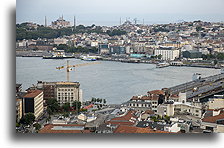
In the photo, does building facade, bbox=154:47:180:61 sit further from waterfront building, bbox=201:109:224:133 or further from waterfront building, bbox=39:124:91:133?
waterfront building, bbox=39:124:91:133

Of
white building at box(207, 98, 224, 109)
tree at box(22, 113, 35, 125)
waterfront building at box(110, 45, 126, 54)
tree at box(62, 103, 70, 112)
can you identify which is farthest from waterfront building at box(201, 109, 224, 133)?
waterfront building at box(110, 45, 126, 54)

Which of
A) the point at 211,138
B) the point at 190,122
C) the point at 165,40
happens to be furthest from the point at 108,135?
the point at 165,40

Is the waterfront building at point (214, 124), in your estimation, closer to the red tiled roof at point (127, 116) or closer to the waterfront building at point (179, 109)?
the waterfront building at point (179, 109)

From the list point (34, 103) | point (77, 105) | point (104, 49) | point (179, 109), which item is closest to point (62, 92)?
point (77, 105)

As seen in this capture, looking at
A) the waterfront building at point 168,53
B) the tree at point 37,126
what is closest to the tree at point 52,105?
the tree at point 37,126

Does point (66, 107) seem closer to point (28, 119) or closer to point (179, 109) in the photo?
point (28, 119)

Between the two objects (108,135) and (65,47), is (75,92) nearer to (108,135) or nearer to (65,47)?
(108,135)
